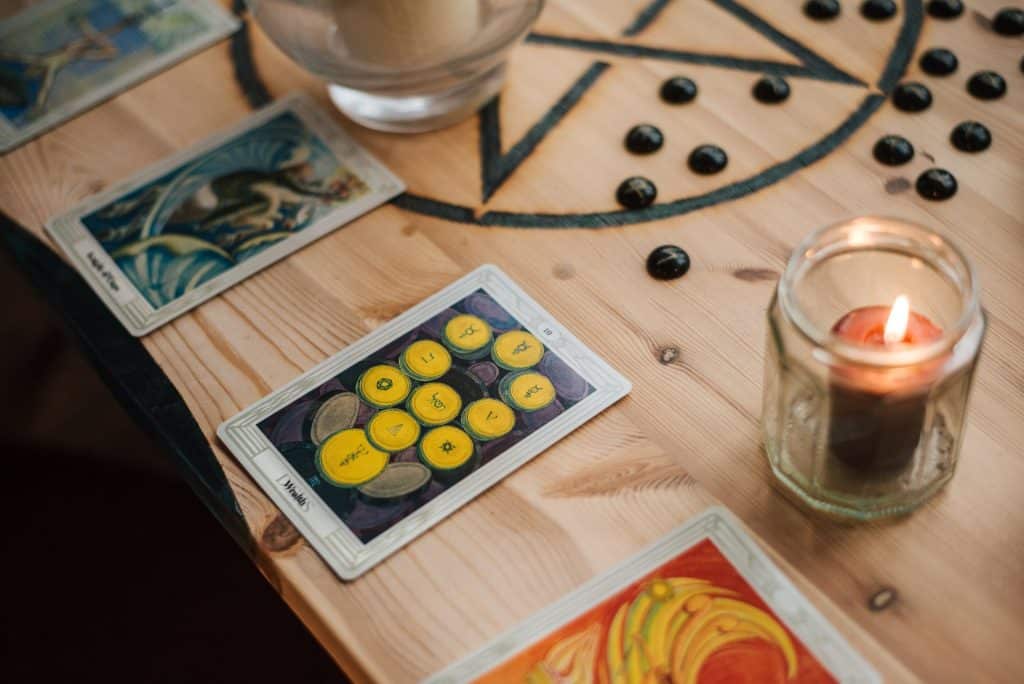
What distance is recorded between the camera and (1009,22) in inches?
35.3

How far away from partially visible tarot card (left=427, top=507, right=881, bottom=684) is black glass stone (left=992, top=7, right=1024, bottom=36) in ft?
1.70

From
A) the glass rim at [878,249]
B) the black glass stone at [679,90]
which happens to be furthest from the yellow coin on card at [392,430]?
the black glass stone at [679,90]

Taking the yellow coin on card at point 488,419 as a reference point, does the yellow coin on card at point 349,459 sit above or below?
above

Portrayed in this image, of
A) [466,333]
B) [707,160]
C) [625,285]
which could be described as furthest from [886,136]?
[466,333]

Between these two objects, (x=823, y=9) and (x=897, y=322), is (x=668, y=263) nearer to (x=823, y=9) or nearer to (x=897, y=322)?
(x=897, y=322)

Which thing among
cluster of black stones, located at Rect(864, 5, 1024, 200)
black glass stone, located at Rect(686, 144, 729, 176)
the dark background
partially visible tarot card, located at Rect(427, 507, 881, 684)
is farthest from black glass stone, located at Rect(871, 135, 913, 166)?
the dark background

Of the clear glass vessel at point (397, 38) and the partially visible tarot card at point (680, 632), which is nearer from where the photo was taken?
the partially visible tarot card at point (680, 632)

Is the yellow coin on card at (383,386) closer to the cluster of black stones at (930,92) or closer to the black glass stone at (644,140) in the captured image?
the black glass stone at (644,140)

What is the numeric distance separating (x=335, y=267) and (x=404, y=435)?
169 millimetres

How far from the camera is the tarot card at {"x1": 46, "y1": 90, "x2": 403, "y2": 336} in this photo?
812mm

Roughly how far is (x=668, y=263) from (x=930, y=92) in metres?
0.27

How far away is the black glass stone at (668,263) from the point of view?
772 mm

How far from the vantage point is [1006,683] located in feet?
1.90

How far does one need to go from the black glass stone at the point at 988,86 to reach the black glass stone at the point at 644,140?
25cm
